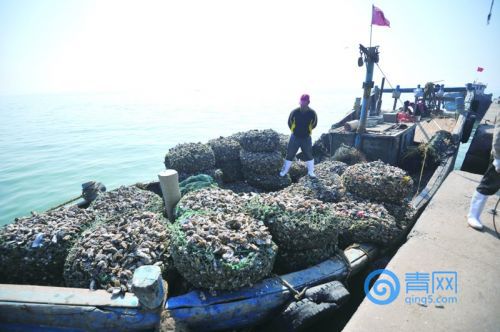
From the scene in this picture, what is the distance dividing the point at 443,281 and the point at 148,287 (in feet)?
12.4

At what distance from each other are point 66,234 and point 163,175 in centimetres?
181

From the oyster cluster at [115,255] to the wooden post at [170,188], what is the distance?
51.3 inches

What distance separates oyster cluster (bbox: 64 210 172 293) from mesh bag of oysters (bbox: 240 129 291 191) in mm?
4181

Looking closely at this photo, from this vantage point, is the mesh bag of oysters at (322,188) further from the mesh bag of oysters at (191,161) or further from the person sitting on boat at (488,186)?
the mesh bag of oysters at (191,161)

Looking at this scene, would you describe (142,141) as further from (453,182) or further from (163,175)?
(453,182)

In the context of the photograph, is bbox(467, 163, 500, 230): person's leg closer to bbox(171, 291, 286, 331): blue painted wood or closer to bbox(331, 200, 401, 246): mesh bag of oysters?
bbox(331, 200, 401, 246): mesh bag of oysters

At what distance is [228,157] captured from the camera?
7.91 m

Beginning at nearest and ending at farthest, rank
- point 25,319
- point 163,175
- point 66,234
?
point 25,319, point 66,234, point 163,175

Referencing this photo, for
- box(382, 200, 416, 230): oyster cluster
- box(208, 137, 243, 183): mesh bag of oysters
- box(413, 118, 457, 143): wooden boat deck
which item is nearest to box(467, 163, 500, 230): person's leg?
box(382, 200, 416, 230): oyster cluster

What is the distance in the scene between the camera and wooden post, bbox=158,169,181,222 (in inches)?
196

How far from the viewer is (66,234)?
380 centimetres

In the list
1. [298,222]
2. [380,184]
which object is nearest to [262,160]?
[380,184]

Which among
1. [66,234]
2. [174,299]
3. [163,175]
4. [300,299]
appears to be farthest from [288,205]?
[66,234]

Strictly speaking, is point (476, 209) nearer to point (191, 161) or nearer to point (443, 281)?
point (443, 281)
